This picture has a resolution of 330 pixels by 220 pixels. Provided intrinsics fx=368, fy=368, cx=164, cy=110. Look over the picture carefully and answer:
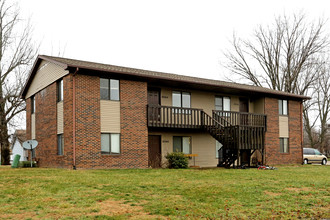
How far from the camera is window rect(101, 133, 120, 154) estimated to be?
1898 cm

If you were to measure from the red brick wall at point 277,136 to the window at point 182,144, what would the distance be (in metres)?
5.84

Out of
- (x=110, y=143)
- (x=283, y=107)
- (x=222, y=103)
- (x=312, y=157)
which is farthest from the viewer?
(x=312, y=157)

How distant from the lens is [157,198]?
9914 mm

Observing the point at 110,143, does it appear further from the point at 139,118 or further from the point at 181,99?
the point at 181,99

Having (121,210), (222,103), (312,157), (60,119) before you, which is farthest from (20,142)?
(121,210)

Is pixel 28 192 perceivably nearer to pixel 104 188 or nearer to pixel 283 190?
pixel 104 188

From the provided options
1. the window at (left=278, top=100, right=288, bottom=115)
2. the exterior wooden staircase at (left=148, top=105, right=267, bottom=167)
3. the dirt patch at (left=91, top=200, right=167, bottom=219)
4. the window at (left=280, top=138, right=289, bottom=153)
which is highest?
the window at (left=278, top=100, right=288, bottom=115)

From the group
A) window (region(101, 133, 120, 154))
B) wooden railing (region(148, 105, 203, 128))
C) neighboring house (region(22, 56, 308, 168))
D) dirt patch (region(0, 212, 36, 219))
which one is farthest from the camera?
wooden railing (region(148, 105, 203, 128))

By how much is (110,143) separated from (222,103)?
32.3ft

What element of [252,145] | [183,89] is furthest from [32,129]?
[252,145]

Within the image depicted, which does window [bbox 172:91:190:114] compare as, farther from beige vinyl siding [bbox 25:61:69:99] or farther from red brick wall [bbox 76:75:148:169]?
beige vinyl siding [bbox 25:61:69:99]

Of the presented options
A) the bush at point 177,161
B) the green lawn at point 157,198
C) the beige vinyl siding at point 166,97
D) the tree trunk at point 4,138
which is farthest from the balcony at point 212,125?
the tree trunk at point 4,138

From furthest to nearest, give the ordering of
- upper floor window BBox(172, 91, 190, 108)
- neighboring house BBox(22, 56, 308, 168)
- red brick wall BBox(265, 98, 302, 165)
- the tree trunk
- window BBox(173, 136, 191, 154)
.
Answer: the tree trunk, red brick wall BBox(265, 98, 302, 165), window BBox(173, 136, 191, 154), upper floor window BBox(172, 91, 190, 108), neighboring house BBox(22, 56, 308, 168)

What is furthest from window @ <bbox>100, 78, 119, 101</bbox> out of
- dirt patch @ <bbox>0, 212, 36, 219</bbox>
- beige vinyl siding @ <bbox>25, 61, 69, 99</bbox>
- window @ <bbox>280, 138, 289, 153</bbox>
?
window @ <bbox>280, 138, 289, 153</bbox>
